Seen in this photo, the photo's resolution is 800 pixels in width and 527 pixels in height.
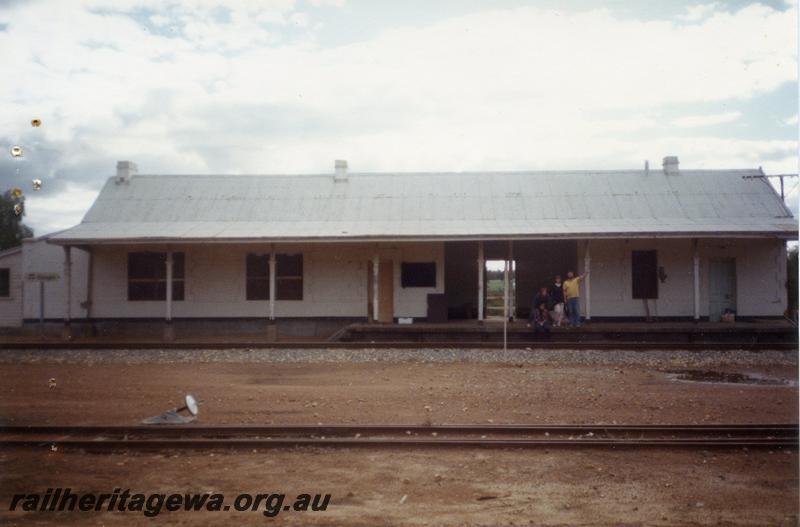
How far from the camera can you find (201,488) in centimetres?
580

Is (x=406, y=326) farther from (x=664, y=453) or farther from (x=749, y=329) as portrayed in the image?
(x=664, y=453)

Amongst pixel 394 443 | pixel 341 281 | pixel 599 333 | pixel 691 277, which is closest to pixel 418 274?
pixel 341 281

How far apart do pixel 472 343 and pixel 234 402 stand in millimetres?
6793

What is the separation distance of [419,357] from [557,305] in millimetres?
4594

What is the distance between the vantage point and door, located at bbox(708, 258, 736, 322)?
1939 cm

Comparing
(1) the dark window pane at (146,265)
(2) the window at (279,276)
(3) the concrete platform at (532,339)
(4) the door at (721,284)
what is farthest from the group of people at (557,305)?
(1) the dark window pane at (146,265)

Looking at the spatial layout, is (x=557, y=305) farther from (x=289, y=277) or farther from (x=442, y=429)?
(x=442, y=429)

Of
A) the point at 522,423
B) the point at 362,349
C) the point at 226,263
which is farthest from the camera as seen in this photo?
the point at 226,263

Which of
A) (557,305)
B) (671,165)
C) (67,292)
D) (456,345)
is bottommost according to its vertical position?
(456,345)

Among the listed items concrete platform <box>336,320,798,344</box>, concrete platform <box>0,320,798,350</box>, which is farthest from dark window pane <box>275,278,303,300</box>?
concrete platform <box>336,320,798,344</box>

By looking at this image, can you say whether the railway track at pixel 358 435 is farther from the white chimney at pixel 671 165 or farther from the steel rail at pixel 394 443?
the white chimney at pixel 671 165

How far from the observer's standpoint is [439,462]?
6547mm

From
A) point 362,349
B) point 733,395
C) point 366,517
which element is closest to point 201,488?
point 366,517

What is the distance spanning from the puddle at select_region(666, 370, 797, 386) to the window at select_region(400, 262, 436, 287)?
27.5 feet
